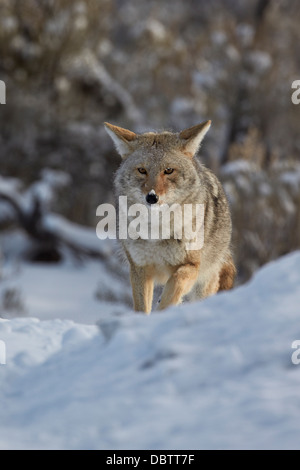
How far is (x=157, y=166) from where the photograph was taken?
4355mm

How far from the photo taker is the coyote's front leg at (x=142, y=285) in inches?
181

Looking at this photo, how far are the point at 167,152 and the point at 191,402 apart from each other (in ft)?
7.96

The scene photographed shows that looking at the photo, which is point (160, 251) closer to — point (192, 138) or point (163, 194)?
point (163, 194)

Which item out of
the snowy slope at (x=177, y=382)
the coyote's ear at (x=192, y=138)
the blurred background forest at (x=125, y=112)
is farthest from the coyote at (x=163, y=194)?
the blurred background forest at (x=125, y=112)

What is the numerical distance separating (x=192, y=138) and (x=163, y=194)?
542mm

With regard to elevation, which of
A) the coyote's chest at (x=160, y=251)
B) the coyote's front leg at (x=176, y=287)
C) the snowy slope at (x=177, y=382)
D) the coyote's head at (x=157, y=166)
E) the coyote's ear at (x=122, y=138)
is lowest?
the snowy slope at (x=177, y=382)

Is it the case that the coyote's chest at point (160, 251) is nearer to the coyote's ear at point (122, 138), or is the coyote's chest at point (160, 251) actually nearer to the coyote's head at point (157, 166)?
the coyote's head at point (157, 166)

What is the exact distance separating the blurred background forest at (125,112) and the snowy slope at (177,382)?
5.98 meters

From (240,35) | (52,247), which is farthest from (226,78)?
(52,247)

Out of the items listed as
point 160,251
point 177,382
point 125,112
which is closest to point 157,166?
point 160,251

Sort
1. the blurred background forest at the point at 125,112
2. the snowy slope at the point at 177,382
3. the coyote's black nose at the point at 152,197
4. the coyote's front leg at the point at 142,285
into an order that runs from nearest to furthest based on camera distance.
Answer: the snowy slope at the point at 177,382 → the coyote's black nose at the point at 152,197 → the coyote's front leg at the point at 142,285 → the blurred background forest at the point at 125,112

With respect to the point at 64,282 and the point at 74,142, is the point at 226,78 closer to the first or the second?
the point at 74,142

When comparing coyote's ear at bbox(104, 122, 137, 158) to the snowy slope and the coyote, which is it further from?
the snowy slope

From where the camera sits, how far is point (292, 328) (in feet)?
8.15
